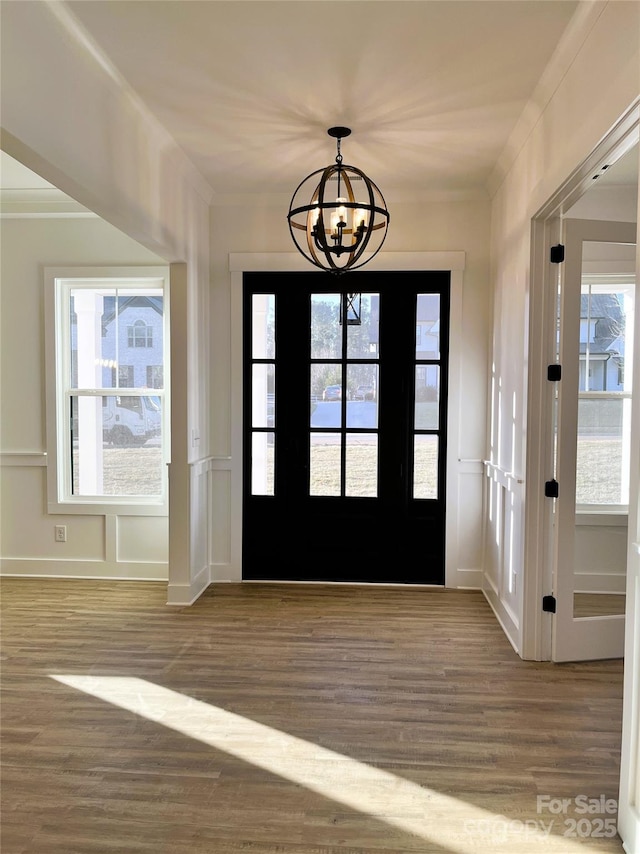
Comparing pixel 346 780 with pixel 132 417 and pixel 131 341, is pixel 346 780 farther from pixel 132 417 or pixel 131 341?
pixel 131 341

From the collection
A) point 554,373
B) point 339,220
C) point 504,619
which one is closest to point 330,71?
point 339,220

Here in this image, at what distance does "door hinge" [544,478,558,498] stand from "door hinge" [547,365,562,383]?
0.53m

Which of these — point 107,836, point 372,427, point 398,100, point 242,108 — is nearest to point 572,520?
→ point 372,427

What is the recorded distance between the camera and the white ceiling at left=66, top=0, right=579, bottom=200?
2404mm

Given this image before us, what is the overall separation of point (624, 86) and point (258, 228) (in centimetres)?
305

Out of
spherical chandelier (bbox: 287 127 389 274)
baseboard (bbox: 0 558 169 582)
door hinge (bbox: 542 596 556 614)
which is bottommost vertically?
baseboard (bbox: 0 558 169 582)

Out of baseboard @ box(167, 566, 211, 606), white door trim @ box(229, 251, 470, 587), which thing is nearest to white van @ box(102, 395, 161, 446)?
white door trim @ box(229, 251, 470, 587)

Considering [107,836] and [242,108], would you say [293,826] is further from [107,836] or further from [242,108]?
[242,108]

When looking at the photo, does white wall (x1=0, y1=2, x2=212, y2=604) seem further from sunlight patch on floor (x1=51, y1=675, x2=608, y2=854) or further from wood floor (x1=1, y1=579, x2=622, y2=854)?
sunlight patch on floor (x1=51, y1=675, x2=608, y2=854)

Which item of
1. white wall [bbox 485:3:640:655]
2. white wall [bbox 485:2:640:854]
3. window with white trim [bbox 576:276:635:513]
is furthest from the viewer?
window with white trim [bbox 576:276:635:513]

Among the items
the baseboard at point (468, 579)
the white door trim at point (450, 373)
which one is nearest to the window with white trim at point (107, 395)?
the white door trim at point (450, 373)

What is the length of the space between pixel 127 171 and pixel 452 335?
8.26 ft

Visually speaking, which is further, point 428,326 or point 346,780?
point 428,326

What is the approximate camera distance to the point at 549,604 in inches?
131
